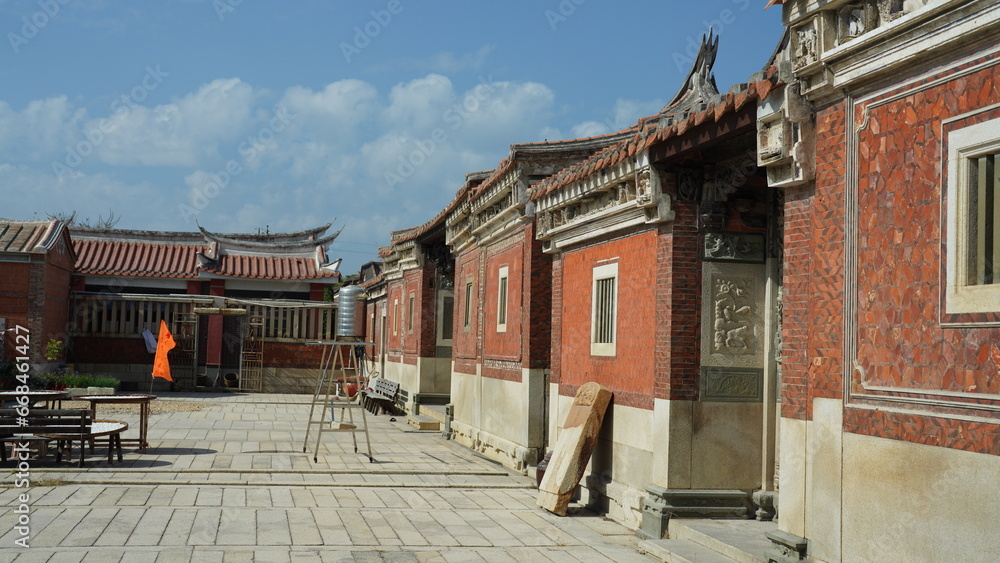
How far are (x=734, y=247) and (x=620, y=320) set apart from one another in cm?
153

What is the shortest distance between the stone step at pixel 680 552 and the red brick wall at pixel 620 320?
137 cm

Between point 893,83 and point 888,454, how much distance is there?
197 centimetres

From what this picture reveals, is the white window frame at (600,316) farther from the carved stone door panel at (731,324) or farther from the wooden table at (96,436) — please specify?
the wooden table at (96,436)

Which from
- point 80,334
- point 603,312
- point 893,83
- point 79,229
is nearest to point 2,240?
point 80,334

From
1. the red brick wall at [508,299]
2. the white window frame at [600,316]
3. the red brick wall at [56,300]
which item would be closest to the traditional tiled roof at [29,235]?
the red brick wall at [56,300]

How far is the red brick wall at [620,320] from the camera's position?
861 centimetres

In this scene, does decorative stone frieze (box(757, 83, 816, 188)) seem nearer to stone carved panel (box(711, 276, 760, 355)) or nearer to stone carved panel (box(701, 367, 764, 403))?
stone carved panel (box(711, 276, 760, 355))

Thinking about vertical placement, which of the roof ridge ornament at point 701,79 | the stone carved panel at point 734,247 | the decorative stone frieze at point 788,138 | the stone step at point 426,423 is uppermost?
the roof ridge ornament at point 701,79

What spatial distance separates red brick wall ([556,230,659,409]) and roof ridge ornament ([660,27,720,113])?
11.4ft

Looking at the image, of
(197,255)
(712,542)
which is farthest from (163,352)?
(712,542)

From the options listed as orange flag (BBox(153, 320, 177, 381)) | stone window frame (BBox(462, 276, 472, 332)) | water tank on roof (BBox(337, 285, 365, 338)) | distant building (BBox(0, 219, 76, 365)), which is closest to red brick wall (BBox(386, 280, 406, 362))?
orange flag (BBox(153, 320, 177, 381))

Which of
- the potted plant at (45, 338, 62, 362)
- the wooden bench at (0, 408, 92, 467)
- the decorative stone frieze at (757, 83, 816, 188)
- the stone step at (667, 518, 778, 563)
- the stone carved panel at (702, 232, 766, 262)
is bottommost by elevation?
the stone step at (667, 518, 778, 563)

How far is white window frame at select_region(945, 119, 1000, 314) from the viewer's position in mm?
4602

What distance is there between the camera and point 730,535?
23.4 feet
